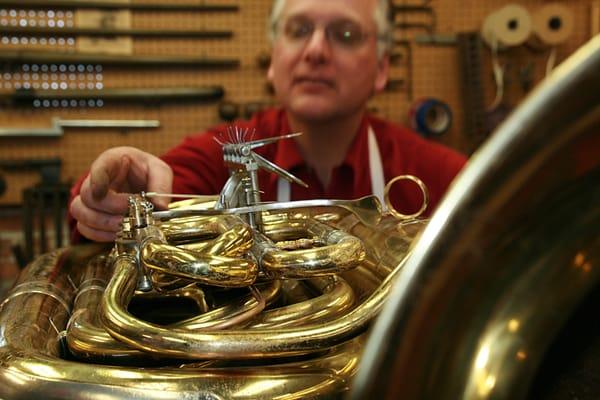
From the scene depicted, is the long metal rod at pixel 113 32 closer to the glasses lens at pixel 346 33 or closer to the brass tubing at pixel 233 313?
the glasses lens at pixel 346 33

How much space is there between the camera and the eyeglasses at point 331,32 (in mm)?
828

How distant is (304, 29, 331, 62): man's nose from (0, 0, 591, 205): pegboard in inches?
27.6

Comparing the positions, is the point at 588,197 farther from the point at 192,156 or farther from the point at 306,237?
the point at 192,156

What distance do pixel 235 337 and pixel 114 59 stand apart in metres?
1.47

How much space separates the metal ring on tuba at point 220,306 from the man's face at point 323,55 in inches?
16.7

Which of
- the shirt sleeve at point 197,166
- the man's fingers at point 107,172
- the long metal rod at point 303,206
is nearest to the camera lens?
the long metal rod at point 303,206

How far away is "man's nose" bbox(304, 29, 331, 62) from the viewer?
817 millimetres

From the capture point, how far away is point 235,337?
→ 26 centimetres

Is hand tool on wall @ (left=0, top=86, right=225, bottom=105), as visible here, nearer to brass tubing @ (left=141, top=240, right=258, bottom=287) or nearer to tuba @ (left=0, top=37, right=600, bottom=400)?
tuba @ (left=0, top=37, right=600, bottom=400)

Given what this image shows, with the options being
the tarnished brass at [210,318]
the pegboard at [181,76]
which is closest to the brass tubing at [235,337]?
the tarnished brass at [210,318]

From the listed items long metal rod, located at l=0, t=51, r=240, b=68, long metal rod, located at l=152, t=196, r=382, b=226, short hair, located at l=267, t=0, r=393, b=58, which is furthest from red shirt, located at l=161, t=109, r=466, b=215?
long metal rod, located at l=0, t=51, r=240, b=68

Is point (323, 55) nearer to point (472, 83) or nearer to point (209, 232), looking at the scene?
point (209, 232)

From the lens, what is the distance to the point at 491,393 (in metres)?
0.17

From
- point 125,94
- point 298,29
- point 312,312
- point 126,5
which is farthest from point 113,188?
point 126,5
